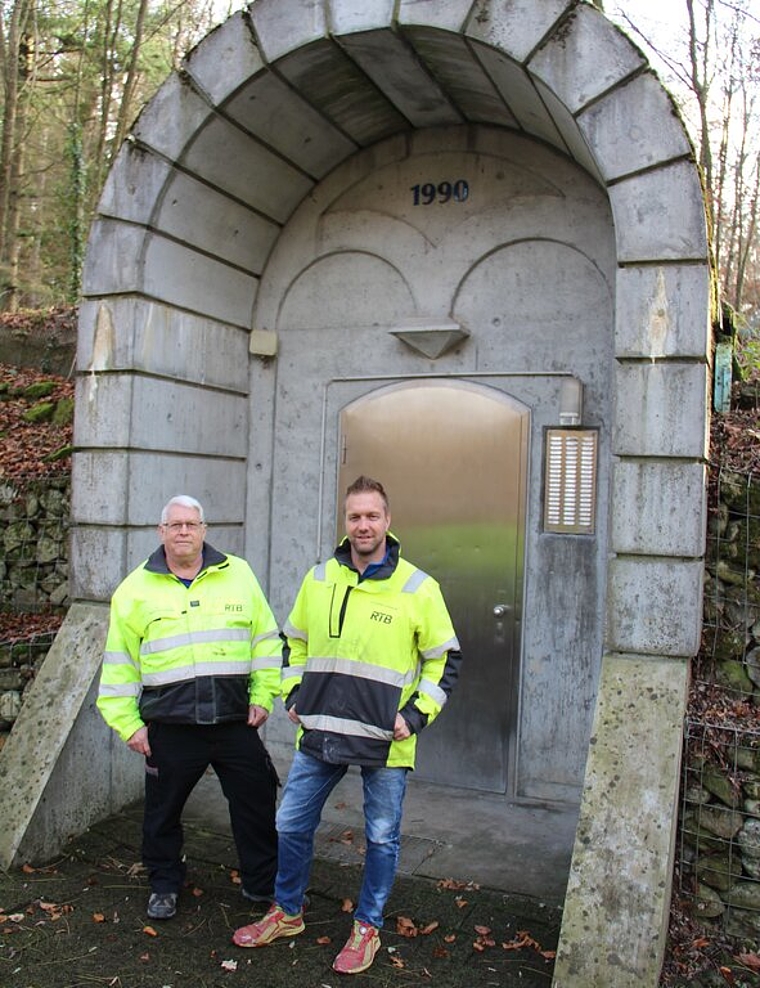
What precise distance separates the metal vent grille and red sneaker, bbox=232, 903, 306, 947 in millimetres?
2650

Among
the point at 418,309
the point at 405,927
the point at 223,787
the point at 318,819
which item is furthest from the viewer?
the point at 418,309

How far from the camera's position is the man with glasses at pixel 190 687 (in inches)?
161

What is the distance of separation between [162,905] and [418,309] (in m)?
3.78

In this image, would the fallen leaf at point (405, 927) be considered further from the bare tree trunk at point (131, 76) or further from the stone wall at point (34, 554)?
the bare tree trunk at point (131, 76)

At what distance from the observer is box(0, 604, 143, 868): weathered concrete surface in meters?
4.81

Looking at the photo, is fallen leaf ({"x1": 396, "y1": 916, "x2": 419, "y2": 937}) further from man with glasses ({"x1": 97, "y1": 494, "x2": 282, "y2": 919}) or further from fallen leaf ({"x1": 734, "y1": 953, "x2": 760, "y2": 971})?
fallen leaf ({"x1": 734, "y1": 953, "x2": 760, "y2": 971})

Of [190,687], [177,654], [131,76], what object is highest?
[131,76]

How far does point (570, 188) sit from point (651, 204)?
1.38 meters

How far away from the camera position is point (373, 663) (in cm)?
373

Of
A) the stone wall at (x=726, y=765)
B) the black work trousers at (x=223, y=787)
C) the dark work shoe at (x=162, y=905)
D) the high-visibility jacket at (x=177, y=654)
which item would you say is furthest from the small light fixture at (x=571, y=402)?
the dark work shoe at (x=162, y=905)

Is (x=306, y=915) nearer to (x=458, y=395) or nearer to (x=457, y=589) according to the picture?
(x=457, y=589)

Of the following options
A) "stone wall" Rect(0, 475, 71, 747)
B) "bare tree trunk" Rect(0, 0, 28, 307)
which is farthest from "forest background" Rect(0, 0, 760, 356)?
"stone wall" Rect(0, 475, 71, 747)

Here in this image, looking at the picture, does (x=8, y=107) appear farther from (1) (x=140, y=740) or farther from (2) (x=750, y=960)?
(2) (x=750, y=960)

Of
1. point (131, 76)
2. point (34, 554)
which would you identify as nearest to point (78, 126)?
point (131, 76)
